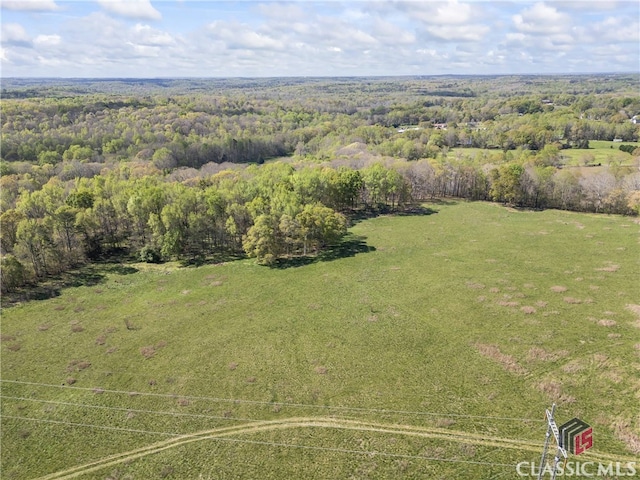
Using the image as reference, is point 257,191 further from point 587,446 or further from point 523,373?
point 587,446

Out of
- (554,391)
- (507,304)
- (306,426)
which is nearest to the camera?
(306,426)

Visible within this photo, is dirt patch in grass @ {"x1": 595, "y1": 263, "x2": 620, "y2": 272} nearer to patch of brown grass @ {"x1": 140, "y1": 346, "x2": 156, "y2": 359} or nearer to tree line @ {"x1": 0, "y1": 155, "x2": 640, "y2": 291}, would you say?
tree line @ {"x1": 0, "y1": 155, "x2": 640, "y2": 291}

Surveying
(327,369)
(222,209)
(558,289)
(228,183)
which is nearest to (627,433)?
(327,369)

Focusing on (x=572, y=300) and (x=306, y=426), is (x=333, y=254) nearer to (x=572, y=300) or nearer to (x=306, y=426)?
(x=572, y=300)

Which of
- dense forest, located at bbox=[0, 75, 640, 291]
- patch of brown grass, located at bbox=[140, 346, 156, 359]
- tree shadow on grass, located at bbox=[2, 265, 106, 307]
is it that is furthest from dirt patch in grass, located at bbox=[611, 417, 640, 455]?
tree shadow on grass, located at bbox=[2, 265, 106, 307]

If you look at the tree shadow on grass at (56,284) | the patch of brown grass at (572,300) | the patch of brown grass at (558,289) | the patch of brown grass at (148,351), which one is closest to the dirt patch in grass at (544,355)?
the patch of brown grass at (572,300)

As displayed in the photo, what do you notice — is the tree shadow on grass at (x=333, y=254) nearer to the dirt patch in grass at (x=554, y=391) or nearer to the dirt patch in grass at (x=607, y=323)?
the dirt patch in grass at (x=607, y=323)
